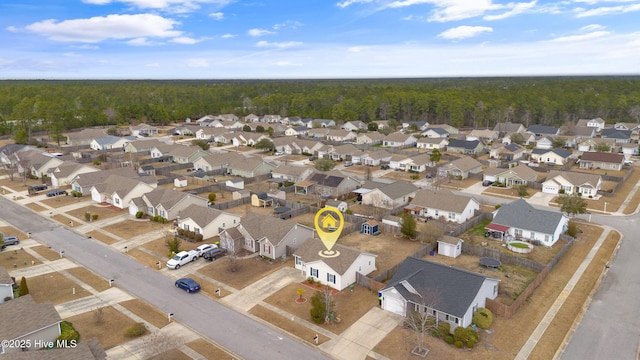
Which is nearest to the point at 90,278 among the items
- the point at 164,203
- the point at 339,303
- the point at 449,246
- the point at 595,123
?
the point at 164,203

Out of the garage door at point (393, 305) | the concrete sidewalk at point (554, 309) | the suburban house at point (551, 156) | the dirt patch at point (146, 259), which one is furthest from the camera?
the suburban house at point (551, 156)

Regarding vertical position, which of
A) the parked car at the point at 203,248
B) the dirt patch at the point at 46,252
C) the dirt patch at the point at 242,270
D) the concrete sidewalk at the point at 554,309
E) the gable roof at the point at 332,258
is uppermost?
the gable roof at the point at 332,258

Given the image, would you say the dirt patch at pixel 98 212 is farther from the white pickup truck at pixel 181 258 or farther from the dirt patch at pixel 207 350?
the dirt patch at pixel 207 350

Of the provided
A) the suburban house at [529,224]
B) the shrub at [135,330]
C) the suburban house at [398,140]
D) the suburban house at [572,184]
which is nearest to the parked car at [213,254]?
the shrub at [135,330]

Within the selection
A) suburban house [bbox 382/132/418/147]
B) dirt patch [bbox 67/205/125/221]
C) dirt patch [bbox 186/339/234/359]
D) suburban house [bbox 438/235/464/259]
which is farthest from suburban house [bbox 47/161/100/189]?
suburban house [bbox 382/132/418/147]

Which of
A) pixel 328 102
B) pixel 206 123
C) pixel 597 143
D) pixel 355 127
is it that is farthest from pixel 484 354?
pixel 328 102

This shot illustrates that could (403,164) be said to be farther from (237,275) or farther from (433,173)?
(237,275)

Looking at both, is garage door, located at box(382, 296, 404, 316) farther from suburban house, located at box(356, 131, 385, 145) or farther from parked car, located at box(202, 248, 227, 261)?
suburban house, located at box(356, 131, 385, 145)
